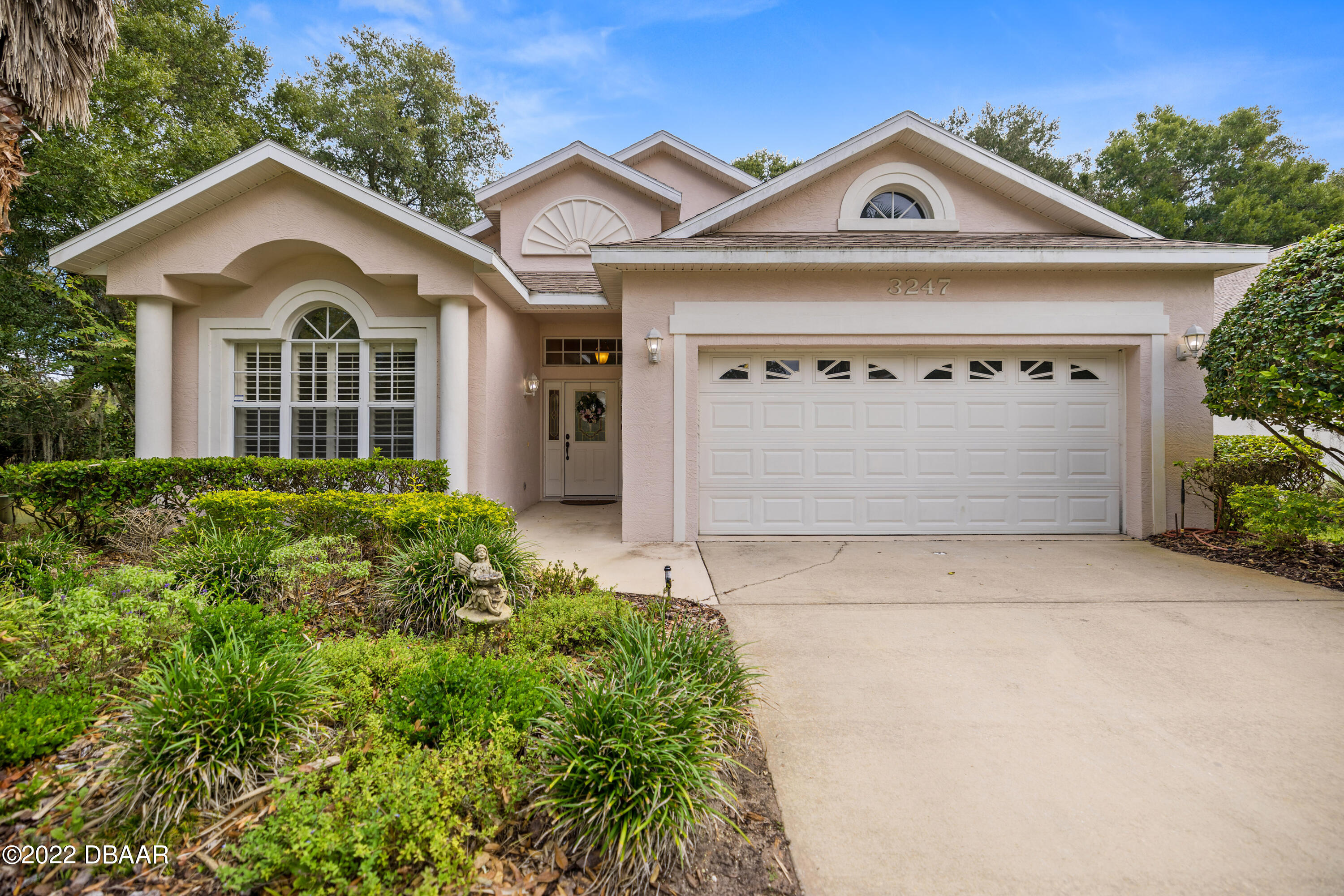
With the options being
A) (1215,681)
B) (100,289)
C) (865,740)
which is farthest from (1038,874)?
(100,289)

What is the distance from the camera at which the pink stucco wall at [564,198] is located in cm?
1136

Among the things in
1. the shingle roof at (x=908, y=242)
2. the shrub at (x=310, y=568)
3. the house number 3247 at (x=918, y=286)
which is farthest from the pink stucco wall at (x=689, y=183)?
the shrub at (x=310, y=568)

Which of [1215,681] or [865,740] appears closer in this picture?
[865,740]

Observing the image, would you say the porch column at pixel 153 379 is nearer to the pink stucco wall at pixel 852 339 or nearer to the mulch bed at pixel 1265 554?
the pink stucco wall at pixel 852 339

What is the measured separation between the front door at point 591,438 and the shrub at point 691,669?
26.2 feet

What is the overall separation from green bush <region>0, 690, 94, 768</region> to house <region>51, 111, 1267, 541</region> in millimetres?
5005

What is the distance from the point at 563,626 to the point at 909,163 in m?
7.84

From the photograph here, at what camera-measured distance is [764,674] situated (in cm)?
306

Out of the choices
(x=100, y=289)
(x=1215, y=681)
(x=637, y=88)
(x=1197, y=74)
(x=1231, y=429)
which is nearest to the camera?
(x=1215, y=681)

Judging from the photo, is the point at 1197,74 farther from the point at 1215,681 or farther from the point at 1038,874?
the point at 1038,874

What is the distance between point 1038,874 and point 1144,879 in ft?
1.14

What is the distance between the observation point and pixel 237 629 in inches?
113

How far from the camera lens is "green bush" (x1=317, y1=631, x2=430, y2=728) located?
259cm

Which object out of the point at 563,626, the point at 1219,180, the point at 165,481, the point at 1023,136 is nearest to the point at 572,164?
the point at 165,481
